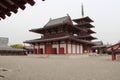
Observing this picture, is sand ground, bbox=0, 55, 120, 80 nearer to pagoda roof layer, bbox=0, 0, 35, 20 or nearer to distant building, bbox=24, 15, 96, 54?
pagoda roof layer, bbox=0, 0, 35, 20

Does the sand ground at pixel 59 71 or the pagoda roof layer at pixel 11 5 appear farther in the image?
the sand ground at pixel 59 71

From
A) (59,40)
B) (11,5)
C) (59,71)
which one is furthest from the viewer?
(59,40)

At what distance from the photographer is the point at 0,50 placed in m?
47.2

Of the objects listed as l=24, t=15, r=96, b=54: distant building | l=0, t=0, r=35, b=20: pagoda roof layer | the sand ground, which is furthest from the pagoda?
l=0, t=0, r=35, b=20: pagoda roof layer

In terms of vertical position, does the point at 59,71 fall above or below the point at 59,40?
below

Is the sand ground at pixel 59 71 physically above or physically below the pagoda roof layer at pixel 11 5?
below

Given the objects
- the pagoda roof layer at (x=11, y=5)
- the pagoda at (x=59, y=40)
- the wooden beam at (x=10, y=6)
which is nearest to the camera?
the pagoda roof layer at (x=11, y=5)

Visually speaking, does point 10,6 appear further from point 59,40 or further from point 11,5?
point 59,40

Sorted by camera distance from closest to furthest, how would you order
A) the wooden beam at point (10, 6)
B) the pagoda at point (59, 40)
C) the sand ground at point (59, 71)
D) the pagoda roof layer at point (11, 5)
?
the pagoda roof layer at point (11, 5), the wooden beam at point (10, 6), the sand ground at point (59, 71), the pagoda at point (59, 40)

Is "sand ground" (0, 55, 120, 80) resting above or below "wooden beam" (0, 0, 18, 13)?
below

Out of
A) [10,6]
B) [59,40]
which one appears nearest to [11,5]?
[10,6]

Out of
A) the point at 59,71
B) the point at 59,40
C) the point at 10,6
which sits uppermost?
the point at 59,40

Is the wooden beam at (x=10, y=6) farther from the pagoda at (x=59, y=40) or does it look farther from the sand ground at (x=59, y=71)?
the pagoda at (x=59, y=40)

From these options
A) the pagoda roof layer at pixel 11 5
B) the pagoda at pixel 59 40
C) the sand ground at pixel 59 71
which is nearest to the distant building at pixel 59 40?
the pagoda at pixel 59 40
